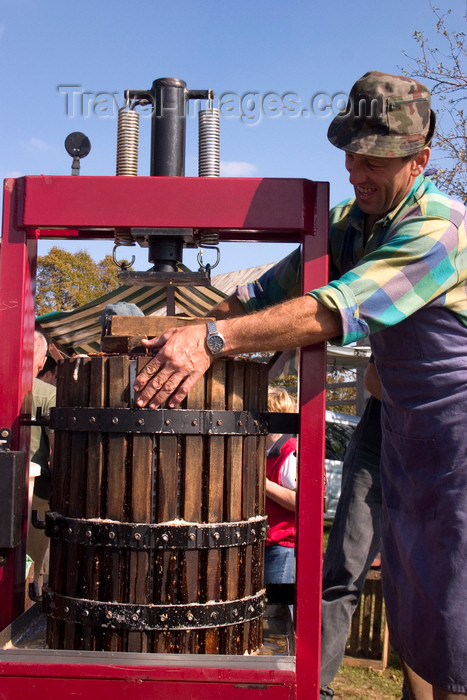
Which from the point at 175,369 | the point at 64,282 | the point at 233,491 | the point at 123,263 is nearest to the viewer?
the point at 175,369

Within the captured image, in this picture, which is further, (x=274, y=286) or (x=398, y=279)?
(x=274, y=286)

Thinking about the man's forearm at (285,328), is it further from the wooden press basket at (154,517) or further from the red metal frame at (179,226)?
the red metal frame at (179,226)

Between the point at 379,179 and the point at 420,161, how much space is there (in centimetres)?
17

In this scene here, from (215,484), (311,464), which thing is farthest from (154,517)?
(311,464)

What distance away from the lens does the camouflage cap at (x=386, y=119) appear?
2391 millimetres

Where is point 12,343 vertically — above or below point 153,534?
above

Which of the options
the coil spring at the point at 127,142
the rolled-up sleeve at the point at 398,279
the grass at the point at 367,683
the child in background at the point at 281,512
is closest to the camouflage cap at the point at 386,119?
the rolled-up sleeve at the point at 398,279

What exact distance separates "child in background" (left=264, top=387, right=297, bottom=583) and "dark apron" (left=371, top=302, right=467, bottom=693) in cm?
147

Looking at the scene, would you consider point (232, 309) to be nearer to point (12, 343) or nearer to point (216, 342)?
point (216, 342)

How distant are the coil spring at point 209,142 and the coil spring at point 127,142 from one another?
0.74 ft

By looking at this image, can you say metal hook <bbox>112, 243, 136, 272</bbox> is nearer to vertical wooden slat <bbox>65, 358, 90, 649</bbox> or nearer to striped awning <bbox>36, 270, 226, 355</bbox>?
vertical wooden slat <bbox>65, 358, 90, 649</bbox>

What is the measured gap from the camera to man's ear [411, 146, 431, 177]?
250cm

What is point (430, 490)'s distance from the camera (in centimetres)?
241

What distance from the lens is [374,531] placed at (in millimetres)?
3404
